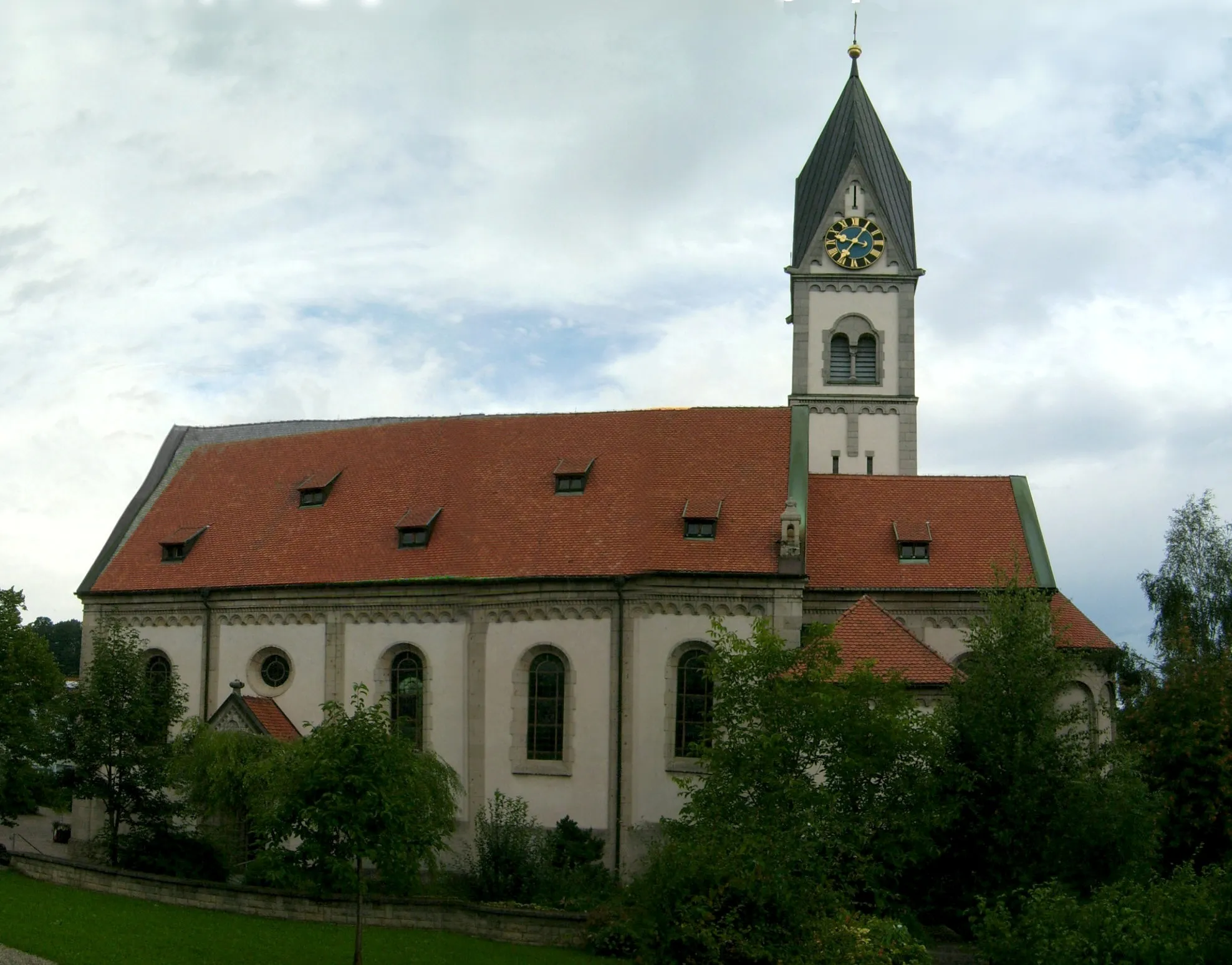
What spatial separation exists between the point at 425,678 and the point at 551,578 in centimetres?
503

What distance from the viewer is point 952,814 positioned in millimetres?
30141

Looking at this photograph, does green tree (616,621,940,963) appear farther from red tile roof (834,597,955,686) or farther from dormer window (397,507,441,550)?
dormer window (397,507,441,550)

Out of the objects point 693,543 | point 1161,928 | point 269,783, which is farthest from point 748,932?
point 693,543

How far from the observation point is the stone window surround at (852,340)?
54281mm

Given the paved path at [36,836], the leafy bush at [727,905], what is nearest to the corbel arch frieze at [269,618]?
the paved path at [36,836]

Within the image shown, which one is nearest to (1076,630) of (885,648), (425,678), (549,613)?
(885,648)

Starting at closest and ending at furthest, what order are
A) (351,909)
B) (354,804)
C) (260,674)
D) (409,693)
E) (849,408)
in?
1. (354,804)
2. (351,909)
3. (409,693)
4. (260,674)
5. (849,408)

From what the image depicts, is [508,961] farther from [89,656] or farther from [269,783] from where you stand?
[89,656]

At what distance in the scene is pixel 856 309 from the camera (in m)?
55.0

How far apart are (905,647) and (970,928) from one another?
7502 mm

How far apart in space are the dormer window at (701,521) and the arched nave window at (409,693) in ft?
28.1

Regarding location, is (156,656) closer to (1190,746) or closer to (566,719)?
(566,719)

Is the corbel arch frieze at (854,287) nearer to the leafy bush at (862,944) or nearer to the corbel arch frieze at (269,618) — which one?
the corbel arch frieze at (269,618)

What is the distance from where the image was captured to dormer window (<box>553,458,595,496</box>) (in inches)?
1662
